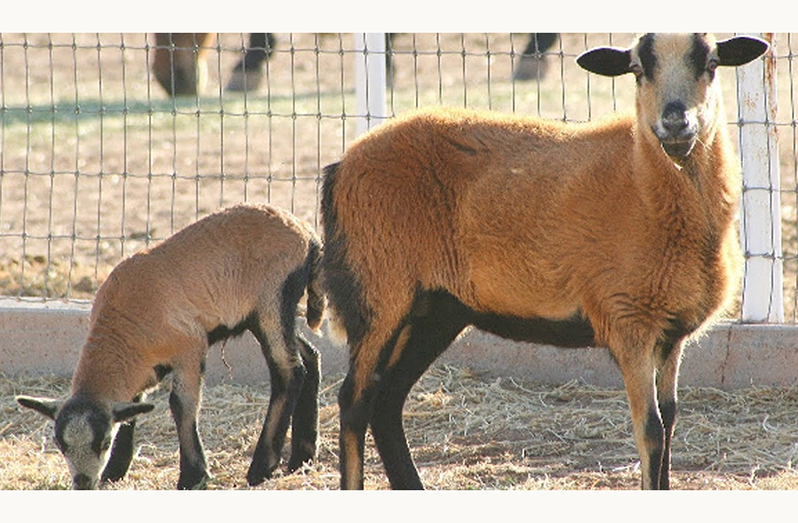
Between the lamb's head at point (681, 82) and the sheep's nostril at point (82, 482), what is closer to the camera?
the lamb's head at point (681, 82)

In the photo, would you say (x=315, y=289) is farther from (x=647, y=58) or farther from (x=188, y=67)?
(x=188, y=67)

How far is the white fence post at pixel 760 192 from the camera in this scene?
797 centimetres

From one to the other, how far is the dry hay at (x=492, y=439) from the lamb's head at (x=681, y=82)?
6.12 feet

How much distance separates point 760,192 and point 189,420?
3.79 metres

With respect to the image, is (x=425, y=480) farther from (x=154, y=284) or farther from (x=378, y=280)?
(x=154, y=284)

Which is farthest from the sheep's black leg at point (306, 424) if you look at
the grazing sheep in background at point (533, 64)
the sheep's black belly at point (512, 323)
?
the grazing sheep in background at point (533, 64)

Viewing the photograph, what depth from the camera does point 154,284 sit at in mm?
6840

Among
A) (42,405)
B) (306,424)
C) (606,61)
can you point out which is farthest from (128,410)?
(606,61)

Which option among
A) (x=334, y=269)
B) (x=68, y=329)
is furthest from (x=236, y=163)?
(x=334, y=269)

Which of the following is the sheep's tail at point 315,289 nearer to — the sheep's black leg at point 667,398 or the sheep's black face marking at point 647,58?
the sheep's black leg at point 667,398

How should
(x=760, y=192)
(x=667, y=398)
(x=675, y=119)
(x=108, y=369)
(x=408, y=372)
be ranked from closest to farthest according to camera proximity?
1. (x=675, y=119)
2. (x=667, y=398)
3. (x=408, y=372)
4. (x=108, y=369)
5. (x=760, y=192)

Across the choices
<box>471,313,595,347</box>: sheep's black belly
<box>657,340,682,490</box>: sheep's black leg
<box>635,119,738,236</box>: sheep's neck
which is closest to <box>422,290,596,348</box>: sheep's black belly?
<box>471,313,595,347</box>: sheep's black belly

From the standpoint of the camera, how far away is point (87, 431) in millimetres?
6375

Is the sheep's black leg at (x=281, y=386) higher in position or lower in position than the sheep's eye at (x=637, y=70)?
lower
